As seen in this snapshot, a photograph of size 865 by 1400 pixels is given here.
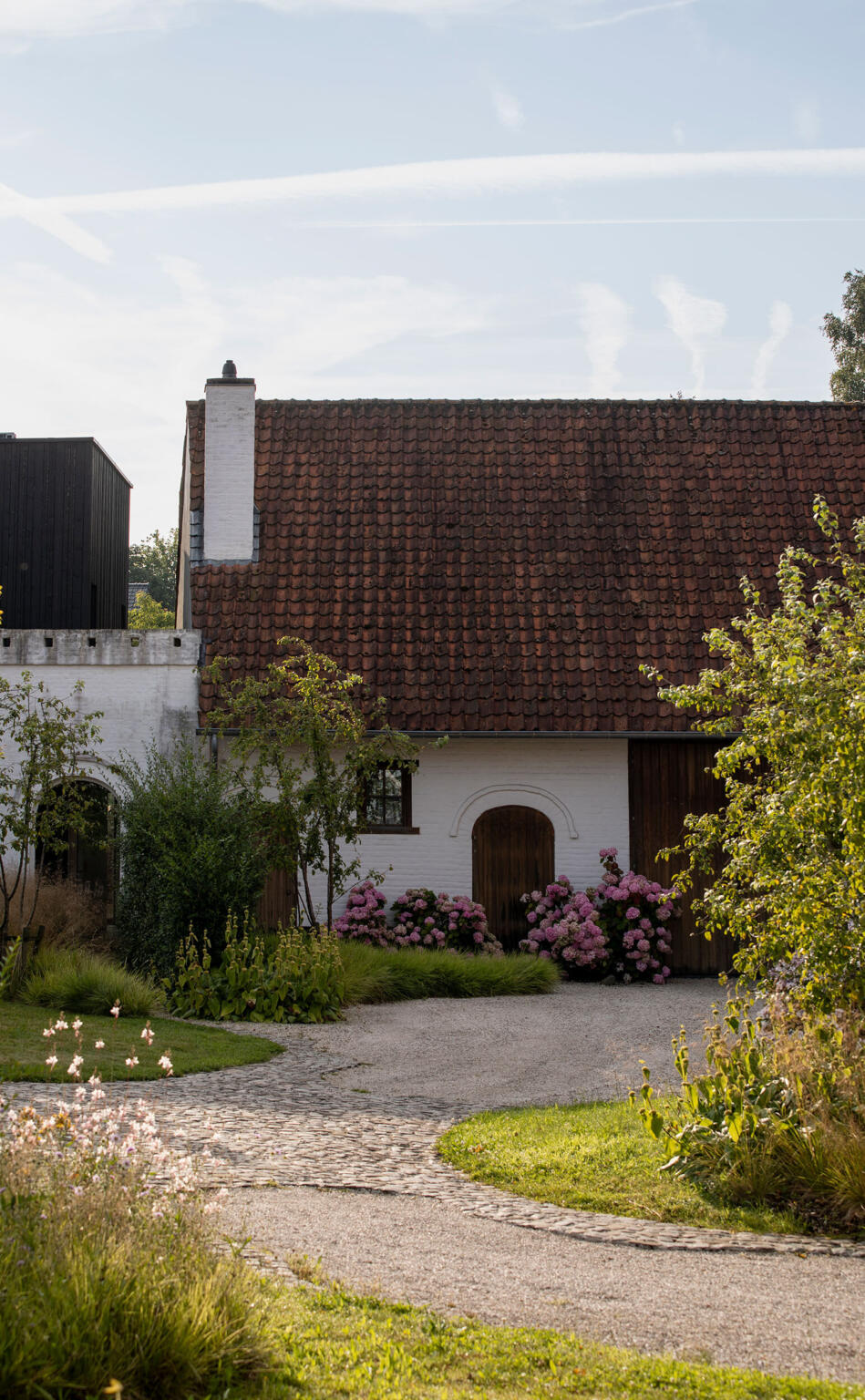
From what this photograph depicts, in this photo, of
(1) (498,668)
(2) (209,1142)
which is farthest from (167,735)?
(2) (209,1142)

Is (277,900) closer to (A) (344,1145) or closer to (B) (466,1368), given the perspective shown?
(A) (344,1145)

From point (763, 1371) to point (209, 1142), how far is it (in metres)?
3.67

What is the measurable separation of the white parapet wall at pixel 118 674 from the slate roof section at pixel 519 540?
0.70 metres

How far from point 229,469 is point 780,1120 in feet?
46.5

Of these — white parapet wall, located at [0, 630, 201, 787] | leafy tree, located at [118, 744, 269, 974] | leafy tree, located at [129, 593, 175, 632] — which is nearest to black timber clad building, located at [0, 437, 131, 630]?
white parapet wall, located at [0, 630, 201, 787]

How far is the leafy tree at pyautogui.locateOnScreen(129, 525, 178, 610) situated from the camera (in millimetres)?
65562

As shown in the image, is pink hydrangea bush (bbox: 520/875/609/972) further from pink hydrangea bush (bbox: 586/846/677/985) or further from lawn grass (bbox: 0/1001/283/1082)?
lawn grass (bbox: 0/1001/283/1082)

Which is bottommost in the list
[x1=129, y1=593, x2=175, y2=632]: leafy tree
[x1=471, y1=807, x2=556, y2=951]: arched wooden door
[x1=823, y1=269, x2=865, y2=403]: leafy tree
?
[x1=471, y1=807, x2=556, y2=951]: arched wooden door

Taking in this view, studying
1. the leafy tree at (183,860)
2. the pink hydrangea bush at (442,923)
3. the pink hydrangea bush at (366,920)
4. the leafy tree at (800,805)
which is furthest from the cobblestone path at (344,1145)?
the pink hydrangea bush at (442,923)

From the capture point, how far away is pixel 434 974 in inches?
561

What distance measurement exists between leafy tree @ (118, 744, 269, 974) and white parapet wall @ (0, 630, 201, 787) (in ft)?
5.81

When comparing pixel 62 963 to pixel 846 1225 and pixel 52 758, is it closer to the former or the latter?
pixel 52 758

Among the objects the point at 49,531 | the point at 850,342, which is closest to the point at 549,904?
the point at 49,531

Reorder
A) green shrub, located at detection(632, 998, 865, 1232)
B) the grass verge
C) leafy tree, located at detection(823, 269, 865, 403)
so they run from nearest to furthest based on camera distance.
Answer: green shrub, located at detection(632, 998, 865, 1232), the grass verge, leafy tree, located at detection(823, 269, 865, 403)
